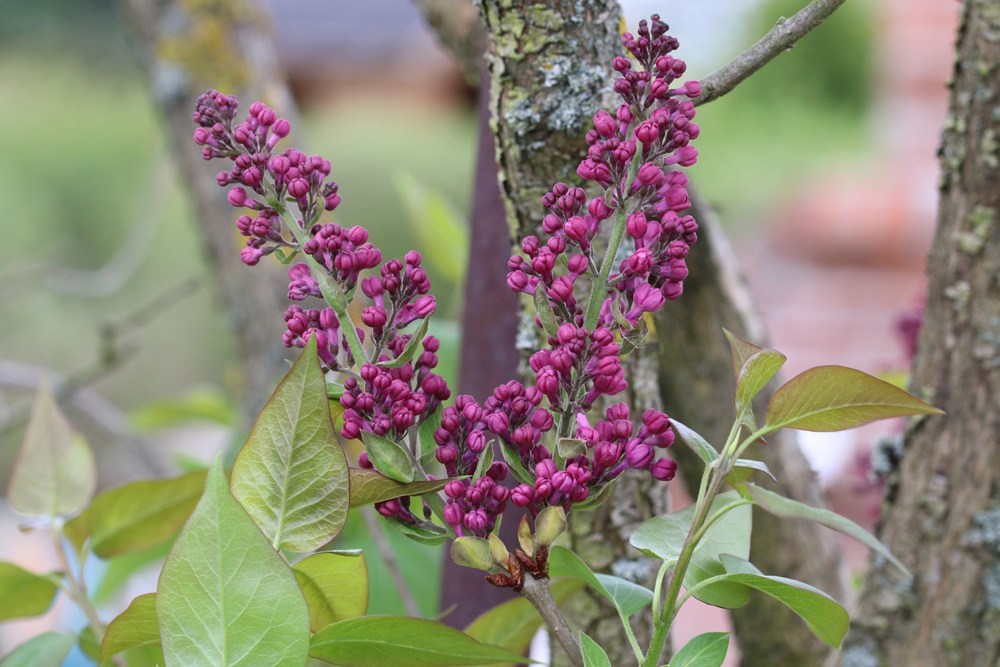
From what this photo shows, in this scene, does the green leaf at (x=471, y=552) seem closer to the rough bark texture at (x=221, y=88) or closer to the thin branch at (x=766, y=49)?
the thin branch at (x=766, y=49)

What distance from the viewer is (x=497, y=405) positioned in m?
0.23

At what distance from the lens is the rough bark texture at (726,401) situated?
1.49ft

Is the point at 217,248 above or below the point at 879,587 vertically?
above

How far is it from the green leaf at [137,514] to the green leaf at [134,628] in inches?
4.0

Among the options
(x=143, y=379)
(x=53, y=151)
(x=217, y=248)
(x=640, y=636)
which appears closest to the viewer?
(x=640, y=636)

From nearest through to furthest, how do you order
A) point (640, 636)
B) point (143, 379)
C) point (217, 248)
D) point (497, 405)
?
1. point (497, 405)
2. point (640, 636)
3. point (217, 248)
4. point (143, 379)

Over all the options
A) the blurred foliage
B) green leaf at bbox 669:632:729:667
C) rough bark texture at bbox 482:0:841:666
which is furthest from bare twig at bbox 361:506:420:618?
the blurred foliage

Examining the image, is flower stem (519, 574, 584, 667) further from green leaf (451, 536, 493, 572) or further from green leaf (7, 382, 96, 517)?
green leaf (7, 382, 96, 517)

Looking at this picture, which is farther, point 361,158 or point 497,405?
point 361,158

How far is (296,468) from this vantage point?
0.76 ft

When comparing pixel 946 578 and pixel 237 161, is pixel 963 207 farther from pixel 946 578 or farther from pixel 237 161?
pixel 237 161

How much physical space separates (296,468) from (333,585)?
Result: 1.6 inches

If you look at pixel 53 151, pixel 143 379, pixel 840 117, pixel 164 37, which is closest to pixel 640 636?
pixel 164 37

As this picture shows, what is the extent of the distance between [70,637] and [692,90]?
26 centimetres
